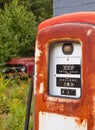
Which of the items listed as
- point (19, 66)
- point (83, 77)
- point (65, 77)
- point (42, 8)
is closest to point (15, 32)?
point (19, 66)

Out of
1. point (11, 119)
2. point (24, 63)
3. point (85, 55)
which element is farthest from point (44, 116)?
point (24, 63)

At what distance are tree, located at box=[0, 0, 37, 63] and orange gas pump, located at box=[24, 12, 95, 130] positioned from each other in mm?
10795

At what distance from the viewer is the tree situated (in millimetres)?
14336

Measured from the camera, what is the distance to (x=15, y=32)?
15.5 metres

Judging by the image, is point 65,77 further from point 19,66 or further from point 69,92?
point 19,66

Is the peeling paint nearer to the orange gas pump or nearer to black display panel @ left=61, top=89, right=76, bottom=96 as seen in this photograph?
the orange gas pump

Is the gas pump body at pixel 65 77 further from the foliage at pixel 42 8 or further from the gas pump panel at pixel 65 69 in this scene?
the foliage at pixel 42 8

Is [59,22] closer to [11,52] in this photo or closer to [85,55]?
[85,55]

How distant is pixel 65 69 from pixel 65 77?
6 centimetres

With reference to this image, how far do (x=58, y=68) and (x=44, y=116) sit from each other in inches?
13.6

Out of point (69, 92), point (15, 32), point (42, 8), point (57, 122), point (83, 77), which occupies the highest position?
point (42, 8)

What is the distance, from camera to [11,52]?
1488 centimetres

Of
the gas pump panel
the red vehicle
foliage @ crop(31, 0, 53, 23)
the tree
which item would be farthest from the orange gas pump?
foliage @ crop(31, 0, 53, 23)

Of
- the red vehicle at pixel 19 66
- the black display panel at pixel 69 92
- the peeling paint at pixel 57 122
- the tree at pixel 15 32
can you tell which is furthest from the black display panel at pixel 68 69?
the tree at pixel 15 32
